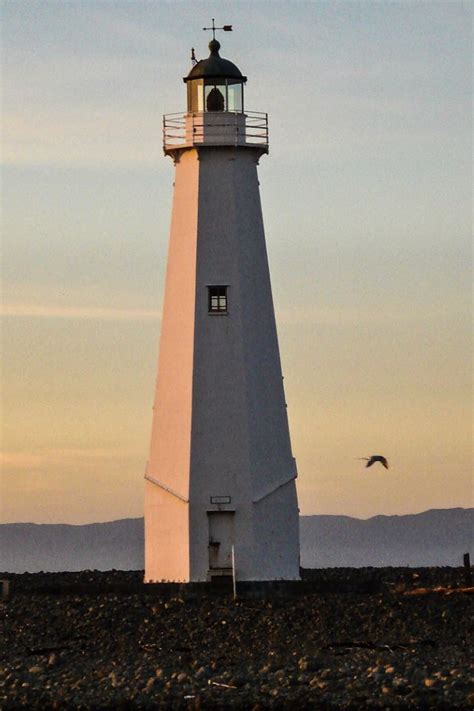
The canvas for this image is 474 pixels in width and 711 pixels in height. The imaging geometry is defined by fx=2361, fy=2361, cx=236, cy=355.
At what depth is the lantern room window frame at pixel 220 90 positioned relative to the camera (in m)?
46.0

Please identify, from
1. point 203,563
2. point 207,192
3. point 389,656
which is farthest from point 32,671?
point 207,192

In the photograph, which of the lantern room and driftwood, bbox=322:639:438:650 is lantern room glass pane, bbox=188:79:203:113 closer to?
the lantern room

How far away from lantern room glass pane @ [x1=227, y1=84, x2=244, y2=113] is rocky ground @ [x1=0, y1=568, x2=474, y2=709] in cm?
938

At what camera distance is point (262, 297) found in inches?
1791

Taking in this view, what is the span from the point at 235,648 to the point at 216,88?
514 inches

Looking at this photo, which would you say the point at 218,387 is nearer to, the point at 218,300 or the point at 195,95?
the point at 218,300

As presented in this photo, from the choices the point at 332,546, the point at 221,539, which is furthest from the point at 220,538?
the point at 332,546

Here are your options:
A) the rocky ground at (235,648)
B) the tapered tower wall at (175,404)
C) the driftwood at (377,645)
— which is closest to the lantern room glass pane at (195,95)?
the tapered tower wall at (175,404)

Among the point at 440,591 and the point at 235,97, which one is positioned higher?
the point at 235,97

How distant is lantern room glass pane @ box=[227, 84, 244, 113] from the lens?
46.0 m

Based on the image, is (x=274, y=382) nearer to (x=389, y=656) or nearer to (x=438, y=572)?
(x=438, y=572)

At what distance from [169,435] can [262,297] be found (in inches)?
126

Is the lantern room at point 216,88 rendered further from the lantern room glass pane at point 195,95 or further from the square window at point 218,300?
the square window at point 218,300

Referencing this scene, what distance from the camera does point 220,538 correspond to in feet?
148
